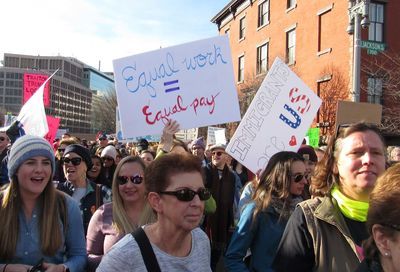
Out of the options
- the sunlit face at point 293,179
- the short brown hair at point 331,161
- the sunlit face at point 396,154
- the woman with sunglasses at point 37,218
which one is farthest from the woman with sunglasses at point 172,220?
the sunlit face at point 396,154

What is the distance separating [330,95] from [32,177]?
62.6ft

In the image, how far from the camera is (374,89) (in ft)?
64.5

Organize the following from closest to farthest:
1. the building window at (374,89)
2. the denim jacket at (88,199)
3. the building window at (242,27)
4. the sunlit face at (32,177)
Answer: the sunlit face at (32,177) < the denim jacket at (88,199) < the building window at (374,89) < the building window at (242,27)

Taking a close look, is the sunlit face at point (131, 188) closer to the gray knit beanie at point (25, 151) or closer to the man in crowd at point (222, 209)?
the gray knit beanie at point (25, 151)

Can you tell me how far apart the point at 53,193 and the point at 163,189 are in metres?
1.20

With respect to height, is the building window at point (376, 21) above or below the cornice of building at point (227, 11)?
below

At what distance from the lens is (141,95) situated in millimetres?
5316

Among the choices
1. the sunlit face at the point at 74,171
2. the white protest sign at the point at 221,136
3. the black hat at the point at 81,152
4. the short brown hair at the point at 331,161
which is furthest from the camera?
the white protest sign at the point at 221,136

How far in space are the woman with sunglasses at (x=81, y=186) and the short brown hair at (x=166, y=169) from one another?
205 cm

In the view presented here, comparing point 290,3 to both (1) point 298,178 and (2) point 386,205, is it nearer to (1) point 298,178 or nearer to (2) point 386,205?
(1) point 298,178

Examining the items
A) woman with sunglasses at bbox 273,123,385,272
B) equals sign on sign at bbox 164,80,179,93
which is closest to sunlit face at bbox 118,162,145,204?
woman with sunglasses at bbox 273,123,385,272

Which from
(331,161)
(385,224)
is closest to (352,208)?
(331,161)

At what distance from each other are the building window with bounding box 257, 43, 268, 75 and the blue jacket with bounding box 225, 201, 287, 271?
82.0 feet

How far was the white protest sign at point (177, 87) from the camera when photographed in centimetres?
521
